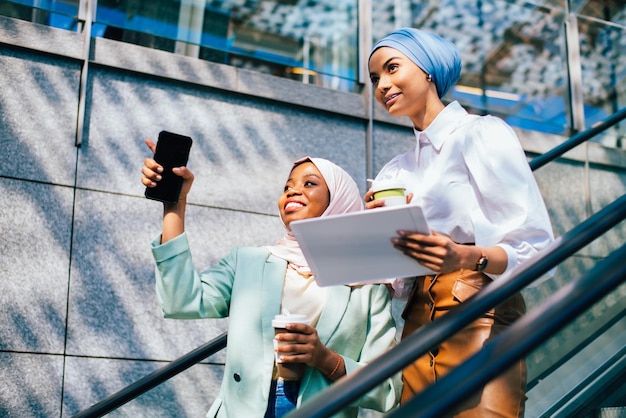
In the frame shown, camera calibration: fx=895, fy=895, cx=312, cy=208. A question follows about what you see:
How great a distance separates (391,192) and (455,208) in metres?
0.26

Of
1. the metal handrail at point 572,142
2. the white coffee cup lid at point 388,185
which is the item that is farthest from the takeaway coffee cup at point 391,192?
the metal handrail at point 572,142

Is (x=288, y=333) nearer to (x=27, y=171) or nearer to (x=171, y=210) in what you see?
(x=171, y=210)

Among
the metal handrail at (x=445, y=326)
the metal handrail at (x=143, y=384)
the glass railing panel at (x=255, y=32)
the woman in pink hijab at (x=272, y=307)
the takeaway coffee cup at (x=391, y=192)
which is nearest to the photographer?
the metal handrail at (x=445, y=326)

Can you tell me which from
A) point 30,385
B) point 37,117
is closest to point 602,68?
point 37,117

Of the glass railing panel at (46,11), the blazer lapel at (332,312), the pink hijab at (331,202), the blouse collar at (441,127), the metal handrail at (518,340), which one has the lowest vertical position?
the metal handrail at (518,340)

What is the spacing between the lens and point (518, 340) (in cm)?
204

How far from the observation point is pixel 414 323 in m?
2.75

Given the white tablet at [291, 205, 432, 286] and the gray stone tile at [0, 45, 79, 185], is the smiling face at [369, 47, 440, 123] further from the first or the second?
the gray stone tile at [0, 45, 79, 185]

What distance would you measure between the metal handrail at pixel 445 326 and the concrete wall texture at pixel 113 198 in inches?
92.8

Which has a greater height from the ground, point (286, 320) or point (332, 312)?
point (332, 312)

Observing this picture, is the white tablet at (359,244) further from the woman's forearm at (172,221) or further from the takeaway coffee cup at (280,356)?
the woman's forearm at (172,221)

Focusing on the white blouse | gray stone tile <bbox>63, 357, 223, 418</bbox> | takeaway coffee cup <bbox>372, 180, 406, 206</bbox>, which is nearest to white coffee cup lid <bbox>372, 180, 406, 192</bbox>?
takeaway coffee cup <bbox>372, 180, 406, 206</bbox>

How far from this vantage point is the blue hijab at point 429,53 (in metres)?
2.97

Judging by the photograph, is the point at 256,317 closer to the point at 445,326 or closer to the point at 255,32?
the point at 445,326
